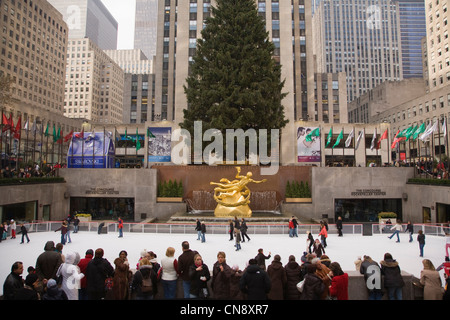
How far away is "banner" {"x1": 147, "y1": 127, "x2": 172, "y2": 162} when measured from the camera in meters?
38.8

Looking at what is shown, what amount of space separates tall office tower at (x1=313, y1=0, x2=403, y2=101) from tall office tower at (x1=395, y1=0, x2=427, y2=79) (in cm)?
1141

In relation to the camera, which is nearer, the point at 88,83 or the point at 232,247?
the point at 232,247

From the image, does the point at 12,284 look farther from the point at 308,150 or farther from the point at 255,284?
the point at 308,150

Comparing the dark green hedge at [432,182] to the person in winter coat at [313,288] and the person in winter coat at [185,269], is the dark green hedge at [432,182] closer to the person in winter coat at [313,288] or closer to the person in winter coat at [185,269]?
→ the person in winter coat at [313,288]

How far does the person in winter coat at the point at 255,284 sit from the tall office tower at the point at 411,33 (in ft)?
526

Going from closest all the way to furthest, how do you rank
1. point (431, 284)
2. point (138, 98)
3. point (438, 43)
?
point (431, 284)
point (438, 43)
point (138, 98)

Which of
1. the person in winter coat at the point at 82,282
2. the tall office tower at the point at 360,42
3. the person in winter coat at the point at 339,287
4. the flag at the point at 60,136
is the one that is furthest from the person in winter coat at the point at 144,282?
the tall office tower at the point at 360,42

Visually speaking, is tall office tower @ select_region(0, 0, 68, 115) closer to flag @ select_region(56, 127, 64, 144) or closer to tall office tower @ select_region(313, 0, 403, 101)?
flag @ select_region(56, 127, 64, 144)

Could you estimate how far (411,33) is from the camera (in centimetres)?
14338

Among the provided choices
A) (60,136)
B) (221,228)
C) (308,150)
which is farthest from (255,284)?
(308,150)

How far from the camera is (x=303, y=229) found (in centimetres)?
1933

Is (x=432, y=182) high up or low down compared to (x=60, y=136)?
down

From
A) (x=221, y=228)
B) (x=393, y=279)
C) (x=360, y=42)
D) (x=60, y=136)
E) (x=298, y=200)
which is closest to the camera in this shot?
(x=393, y=279)
